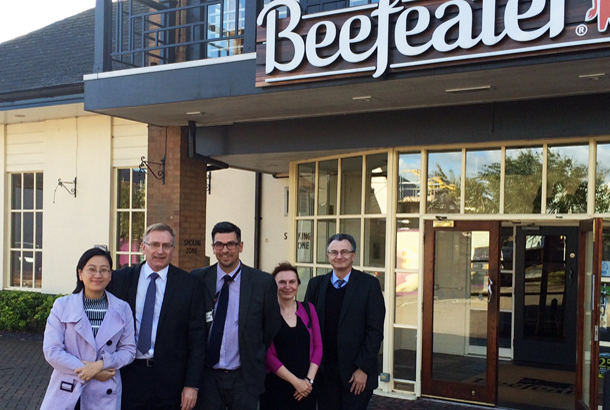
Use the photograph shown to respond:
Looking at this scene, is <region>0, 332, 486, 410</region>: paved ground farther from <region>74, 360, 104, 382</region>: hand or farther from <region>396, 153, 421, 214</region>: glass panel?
<region>74, 360, 104, 382</region>: hand

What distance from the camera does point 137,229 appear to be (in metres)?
12.5

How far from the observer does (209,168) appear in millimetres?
10219

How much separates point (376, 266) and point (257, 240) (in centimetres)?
357

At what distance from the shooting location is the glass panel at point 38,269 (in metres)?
13.6

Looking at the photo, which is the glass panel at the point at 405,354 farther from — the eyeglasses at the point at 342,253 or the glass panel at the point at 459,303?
the eyeglasses at the point at 342,253

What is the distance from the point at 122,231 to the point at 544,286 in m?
7.37

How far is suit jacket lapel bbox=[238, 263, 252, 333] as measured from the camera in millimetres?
4484

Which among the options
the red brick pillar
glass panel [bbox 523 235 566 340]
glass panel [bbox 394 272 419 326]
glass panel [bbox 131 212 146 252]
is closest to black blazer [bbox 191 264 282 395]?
glass panel [bbox 394 272 419 326]

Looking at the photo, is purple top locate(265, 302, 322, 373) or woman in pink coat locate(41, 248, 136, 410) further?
purple top locate(265, 302, 322, 373)

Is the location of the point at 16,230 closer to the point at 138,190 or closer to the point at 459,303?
the point at 138,190

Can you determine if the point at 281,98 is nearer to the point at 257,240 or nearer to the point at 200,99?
the point at 200,99

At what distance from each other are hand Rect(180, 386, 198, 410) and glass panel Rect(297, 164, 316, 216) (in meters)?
5.09

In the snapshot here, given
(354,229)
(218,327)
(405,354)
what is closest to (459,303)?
(405,354)

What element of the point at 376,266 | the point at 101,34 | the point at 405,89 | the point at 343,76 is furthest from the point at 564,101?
the point at 101,34
